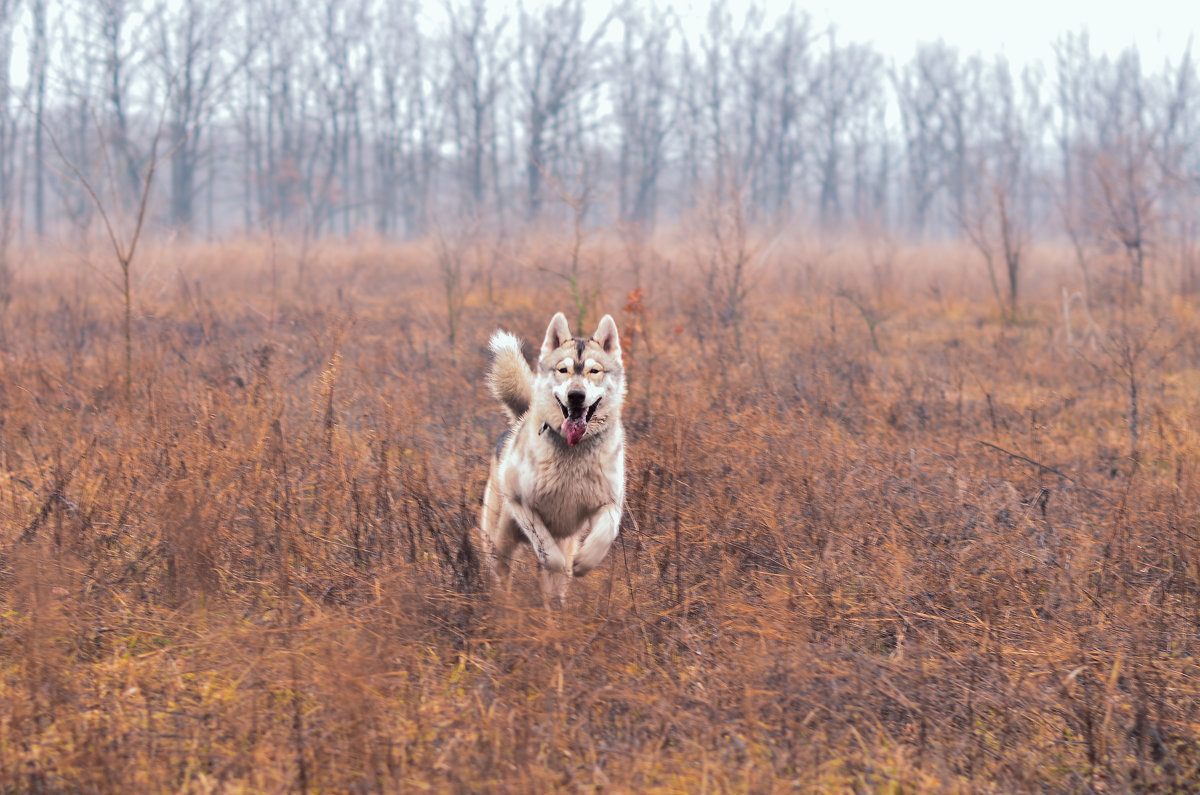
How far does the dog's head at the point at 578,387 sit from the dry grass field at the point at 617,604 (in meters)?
0.60

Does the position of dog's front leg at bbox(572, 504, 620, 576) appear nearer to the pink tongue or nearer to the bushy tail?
the pink tongue

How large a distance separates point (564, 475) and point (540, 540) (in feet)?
1.01

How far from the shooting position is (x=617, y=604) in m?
3.47

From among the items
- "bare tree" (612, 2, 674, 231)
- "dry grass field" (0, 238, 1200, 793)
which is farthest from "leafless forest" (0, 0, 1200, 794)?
"bare tree" (612, 2, 674, 231)

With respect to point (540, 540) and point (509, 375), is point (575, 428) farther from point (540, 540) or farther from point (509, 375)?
point (509, 375)

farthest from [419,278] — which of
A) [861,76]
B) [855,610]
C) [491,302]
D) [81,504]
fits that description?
[861,76]

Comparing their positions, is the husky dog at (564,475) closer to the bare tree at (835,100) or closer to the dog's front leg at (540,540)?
the dog's front leg at (540,540)

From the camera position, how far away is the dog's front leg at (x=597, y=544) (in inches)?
145

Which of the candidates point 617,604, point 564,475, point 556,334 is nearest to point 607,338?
point 556,334

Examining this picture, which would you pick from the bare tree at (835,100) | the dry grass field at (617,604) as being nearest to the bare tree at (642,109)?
the bare tree at (835,100)

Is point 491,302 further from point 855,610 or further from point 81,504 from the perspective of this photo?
point 855,610

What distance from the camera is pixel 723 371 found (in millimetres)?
8000

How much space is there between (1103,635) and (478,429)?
15.3ft

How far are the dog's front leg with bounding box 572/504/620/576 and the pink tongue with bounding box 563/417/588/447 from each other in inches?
13.8
